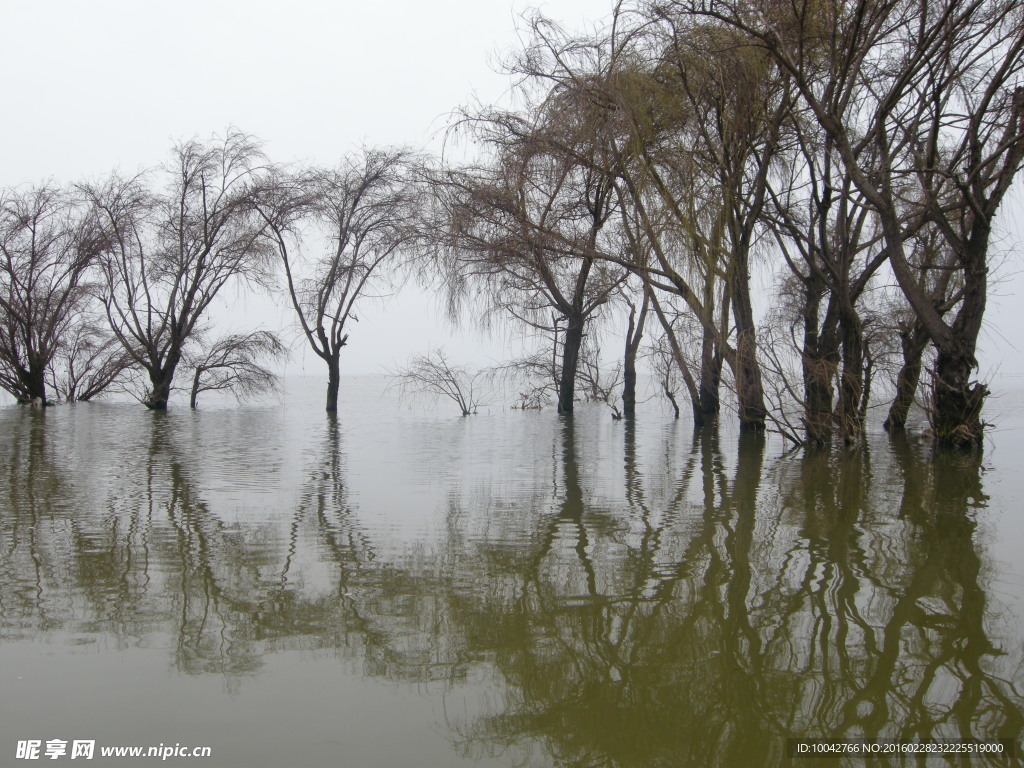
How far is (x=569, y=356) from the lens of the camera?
22625 millimetres

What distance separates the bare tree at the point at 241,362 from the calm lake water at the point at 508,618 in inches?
762

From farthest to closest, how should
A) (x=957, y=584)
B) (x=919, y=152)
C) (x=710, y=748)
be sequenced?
(x=919, y=152), (x=957, y=584), (x=710, y=748)

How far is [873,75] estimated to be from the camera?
13609mm

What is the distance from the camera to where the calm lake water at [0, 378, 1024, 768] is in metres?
3.13

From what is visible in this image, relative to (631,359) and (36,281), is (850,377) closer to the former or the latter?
(631,359)

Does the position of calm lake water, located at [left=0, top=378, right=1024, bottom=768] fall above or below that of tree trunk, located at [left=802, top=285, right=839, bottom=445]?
below

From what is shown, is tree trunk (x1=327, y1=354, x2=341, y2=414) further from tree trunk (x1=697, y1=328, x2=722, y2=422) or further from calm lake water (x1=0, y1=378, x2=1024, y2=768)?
calm lake water (x1=0, y1=378, x2=1024, y2=768)

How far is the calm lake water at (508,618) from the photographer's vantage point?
313 centimetres

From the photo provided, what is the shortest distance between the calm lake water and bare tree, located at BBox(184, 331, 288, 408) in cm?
1935

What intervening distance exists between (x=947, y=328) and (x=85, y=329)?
87.1ft

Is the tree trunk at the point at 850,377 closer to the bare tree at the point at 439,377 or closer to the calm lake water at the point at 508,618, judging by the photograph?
the calm lake water at the point at 508,618

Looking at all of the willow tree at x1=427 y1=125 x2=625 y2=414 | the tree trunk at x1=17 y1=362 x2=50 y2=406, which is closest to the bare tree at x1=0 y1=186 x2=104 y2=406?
the tree trunk at x1=17 y1=362 x2=50 y2=406

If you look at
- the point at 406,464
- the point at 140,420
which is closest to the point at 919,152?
the point at 406,464

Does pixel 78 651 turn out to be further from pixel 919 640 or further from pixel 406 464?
pixel 406 464
